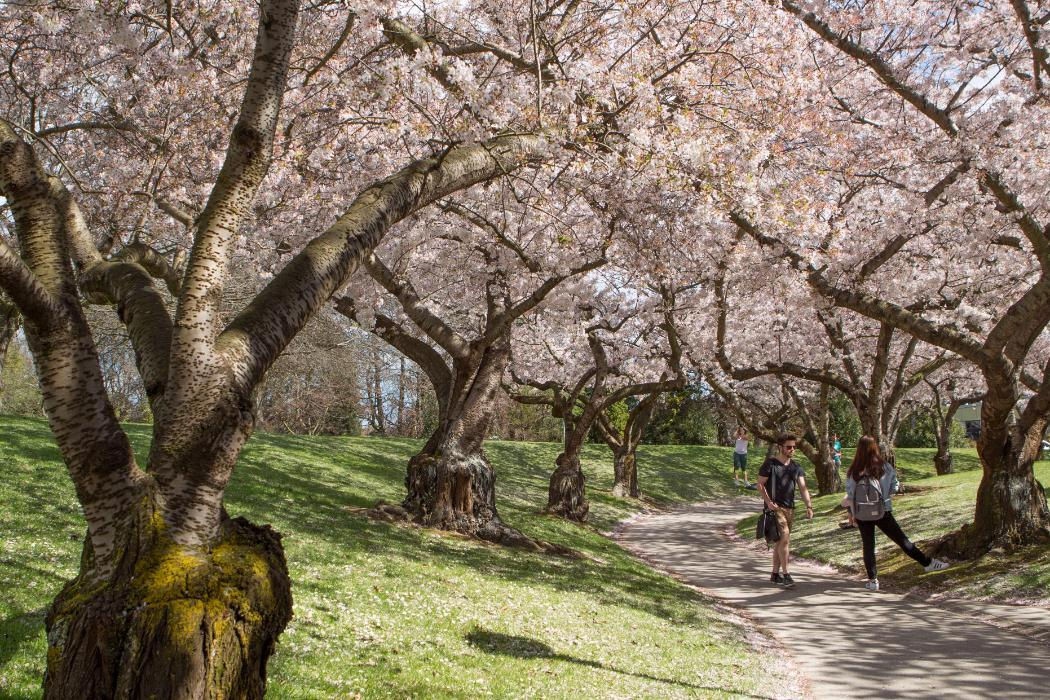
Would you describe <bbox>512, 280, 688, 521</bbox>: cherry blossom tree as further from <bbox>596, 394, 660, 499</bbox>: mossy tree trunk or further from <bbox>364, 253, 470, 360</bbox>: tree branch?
<bbox>364, 253, 470, 360</bbox>: tree branch

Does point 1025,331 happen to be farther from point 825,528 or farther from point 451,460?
point 451,460

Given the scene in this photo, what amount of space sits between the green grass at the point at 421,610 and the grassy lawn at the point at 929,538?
3.59 meters

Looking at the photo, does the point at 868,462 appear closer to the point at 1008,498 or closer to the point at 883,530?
the point at 883,530

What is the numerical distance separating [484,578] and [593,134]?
6.14 m

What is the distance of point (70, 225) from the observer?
595 cm

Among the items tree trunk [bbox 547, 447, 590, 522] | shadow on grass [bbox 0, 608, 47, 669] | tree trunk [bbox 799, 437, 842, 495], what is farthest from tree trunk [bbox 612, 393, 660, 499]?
shadow on grass [bbox 0, 608, 47, 669]

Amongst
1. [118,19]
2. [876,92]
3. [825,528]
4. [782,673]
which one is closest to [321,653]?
[782,673]

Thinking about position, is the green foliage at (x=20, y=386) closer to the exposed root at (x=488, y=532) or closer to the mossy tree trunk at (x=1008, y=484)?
the exposed root at (x=488, y=532)

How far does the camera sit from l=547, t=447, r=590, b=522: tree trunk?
21.2m

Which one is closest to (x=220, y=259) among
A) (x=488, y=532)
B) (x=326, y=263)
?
(x=326, y=263)

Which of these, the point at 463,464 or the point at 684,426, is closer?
the point at 463,464

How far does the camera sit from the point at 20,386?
43.9 meters

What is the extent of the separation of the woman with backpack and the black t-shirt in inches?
33.2

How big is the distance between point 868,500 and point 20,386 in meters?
47.1
